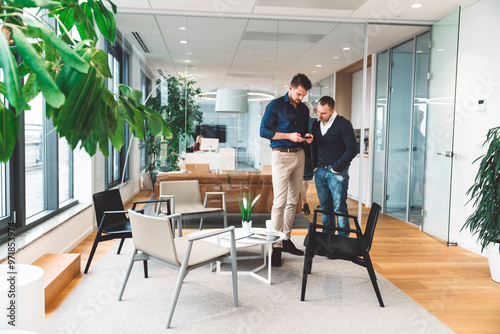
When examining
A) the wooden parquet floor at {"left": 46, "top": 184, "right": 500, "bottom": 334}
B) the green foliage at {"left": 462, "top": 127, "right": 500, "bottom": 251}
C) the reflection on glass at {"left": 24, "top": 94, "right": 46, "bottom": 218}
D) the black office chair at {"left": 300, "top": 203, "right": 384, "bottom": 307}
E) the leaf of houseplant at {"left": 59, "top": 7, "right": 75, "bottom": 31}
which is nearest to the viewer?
the leaf of houseplant at {"left": 59, "top": 7, "right": 75, "bottom": 31}

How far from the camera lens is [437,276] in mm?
3619

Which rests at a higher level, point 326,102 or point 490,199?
point 326,102

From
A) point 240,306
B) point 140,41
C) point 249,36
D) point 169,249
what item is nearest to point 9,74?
point 169,249

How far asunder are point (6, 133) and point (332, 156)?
3552 millimetres

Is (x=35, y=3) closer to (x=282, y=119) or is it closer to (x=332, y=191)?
(x=282, y=119)

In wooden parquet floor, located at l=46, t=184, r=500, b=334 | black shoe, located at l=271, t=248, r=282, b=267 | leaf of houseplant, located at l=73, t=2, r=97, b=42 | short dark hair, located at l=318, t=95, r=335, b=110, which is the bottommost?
wooden parquet floor, located at l=46, t=184, r=500, b=334

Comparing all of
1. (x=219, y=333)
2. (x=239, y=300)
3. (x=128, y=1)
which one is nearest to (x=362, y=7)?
(x=128, y=1)

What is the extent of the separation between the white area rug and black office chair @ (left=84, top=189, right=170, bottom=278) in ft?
1.06

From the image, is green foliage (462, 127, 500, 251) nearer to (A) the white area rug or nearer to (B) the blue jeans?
(A) the white area rug

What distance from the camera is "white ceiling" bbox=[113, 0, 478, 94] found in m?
4.91

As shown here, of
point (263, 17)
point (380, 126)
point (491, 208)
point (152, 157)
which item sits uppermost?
point (263, 17)

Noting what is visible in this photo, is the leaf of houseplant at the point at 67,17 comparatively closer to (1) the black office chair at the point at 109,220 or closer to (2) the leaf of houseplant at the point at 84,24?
(2) the leaf of houseplant at the point at 84,24

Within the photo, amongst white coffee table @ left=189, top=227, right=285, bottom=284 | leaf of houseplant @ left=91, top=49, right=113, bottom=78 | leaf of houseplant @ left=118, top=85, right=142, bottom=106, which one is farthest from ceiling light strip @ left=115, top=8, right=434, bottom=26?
leaf of houseplant @ left=91, top=49, right=113, bottom=78

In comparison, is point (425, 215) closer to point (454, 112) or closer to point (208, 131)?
point (454, 112)
